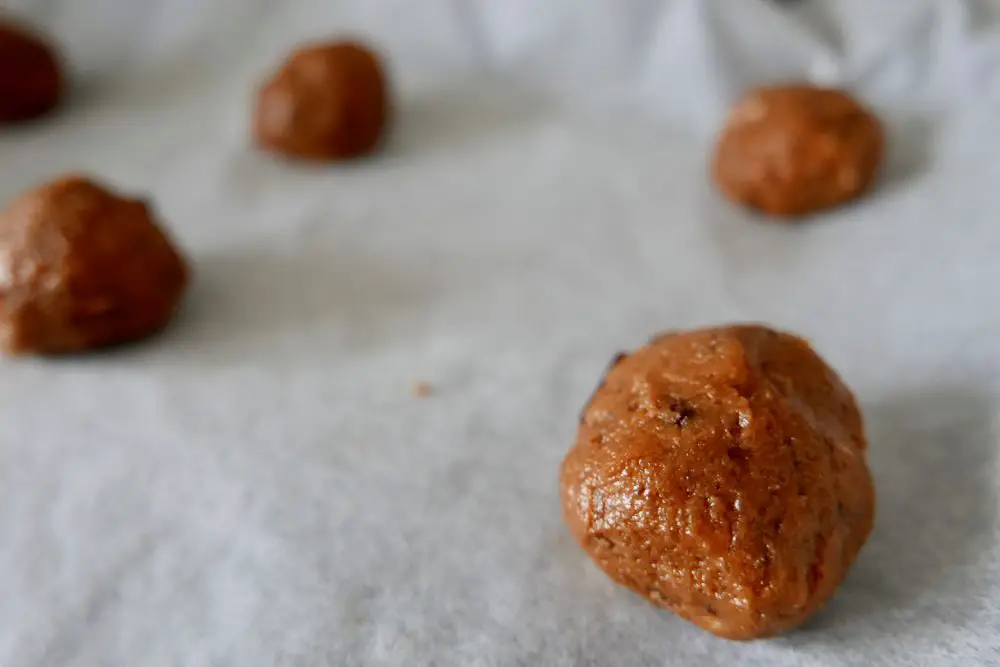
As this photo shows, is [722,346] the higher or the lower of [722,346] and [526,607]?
the higher

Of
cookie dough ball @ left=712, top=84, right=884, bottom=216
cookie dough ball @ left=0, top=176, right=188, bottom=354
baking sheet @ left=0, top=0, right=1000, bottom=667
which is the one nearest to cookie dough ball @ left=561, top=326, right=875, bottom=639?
baking sheet @ left=0, top=0, right=1000, bottom=667

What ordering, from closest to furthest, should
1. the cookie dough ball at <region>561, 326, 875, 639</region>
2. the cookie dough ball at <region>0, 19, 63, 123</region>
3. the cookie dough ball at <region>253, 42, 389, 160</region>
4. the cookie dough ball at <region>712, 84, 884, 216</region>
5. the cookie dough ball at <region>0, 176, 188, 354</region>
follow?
1. the cookie dough ball at <region>561, 326, 875, 639</region>
2. the cookie dough ball at <region>0, 176, 188, 354</region>
3. the cookie dough ball at <region>712, 84, 884, 216</region>
4. the cookie dough ball at <region>253, 42, 389, 160</region>
5. the cookie dough ball at <region>0, 19, 63, 123</region>

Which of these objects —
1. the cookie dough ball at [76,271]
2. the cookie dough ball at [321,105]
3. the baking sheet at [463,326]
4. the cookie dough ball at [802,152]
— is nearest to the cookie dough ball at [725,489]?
the baking sheet at [463,326]

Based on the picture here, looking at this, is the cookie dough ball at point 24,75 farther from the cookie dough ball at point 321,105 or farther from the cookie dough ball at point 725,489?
the cookie dough ball at point 725,489

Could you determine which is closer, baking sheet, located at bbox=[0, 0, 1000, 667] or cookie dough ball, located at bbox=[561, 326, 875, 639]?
cookie dough ball, located at bbox=[561, 326, 875, 639]

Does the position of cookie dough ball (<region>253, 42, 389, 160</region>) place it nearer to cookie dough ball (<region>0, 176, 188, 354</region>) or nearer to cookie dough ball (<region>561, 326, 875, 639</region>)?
cookie dough ball (<region>0, 176, 188, 354</region>)

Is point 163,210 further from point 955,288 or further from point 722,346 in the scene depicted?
point 955,288

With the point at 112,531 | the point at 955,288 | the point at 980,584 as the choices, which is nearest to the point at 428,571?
the point at 112,531
